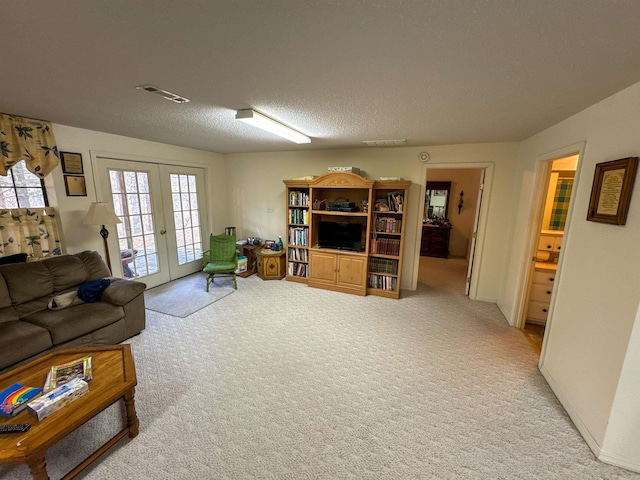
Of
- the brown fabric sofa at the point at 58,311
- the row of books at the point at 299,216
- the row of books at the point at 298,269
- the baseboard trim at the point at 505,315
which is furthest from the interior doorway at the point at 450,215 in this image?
the brown fabric sofa at the point at 58,311

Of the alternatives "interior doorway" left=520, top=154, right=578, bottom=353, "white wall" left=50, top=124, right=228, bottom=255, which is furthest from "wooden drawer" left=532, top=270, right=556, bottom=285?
"white wall" left=50, top=124, right=228, bottom=255

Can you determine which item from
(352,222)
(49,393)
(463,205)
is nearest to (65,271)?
(49,393)

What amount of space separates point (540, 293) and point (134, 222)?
18.0 feet

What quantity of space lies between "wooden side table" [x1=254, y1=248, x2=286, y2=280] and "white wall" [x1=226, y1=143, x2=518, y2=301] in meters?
0.60

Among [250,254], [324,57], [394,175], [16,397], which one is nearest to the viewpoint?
[324,57]

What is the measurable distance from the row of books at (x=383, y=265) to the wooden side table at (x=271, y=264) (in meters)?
1.60

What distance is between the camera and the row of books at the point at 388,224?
3840mm

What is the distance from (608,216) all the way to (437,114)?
1.39 m

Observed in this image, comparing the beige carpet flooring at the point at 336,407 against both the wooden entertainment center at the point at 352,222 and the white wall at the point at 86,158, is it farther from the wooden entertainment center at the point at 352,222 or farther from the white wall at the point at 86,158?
the white wall at the point at 86,158

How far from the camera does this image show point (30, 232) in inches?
108

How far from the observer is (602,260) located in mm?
1721

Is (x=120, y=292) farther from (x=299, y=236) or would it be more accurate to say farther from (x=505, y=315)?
(x=505, y=315)

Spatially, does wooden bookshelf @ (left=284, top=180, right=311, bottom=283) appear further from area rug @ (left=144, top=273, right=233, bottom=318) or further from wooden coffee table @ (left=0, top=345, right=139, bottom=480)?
wooden coffee table @ (left=0, top=345, right=139, bottom=480)

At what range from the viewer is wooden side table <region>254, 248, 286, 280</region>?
178 inches
